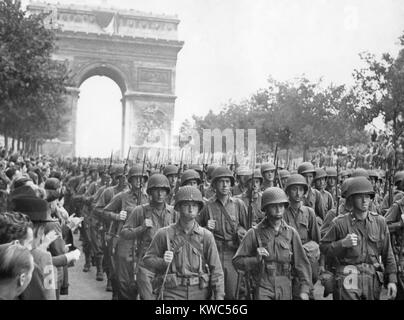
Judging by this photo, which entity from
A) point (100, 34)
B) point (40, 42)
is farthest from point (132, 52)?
point (40, 42)

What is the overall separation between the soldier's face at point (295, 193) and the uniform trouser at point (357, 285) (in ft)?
5.74

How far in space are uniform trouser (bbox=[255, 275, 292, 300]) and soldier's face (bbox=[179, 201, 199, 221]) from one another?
3.08 feet

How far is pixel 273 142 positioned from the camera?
3931cm

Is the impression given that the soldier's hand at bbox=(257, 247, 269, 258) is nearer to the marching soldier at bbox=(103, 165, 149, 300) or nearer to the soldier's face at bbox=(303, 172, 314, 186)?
the marching soldier at bbox=(103, 165, 149, 300)

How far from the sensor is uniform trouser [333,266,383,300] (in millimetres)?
6059

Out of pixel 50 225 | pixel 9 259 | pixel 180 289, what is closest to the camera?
pixel 9 259

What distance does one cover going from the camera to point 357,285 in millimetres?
6082

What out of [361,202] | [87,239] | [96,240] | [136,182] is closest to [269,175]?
[136,182]

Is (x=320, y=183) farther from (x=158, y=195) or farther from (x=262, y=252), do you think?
(x=262, y=252)

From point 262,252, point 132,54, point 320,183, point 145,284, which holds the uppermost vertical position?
point 132,54

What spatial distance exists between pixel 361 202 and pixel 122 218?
344 centimetres

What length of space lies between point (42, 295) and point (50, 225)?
5.36 feet

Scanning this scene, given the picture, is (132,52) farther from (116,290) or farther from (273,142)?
(116,290)

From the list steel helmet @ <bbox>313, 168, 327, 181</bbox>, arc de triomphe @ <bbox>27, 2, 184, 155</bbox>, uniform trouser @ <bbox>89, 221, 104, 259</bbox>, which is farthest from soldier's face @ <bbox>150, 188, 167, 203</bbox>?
arc de triomphe @ <bbox>27, 2, 184, 155</bbox>
